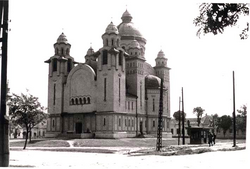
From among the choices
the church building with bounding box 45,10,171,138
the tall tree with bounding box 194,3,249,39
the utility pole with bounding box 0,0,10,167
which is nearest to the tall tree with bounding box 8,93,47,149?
the church building with bounding box 45,10,171,138

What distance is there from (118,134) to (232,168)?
93.8 feet

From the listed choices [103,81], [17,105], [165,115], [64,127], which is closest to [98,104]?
[103,81]

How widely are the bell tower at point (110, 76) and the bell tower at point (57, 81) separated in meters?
5.48


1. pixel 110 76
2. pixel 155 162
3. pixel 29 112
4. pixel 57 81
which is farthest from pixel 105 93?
pixel 155 162

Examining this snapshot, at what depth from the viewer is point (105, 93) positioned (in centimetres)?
3897

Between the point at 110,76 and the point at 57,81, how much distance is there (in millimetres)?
8059

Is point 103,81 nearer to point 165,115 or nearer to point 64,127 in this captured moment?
point 64,127

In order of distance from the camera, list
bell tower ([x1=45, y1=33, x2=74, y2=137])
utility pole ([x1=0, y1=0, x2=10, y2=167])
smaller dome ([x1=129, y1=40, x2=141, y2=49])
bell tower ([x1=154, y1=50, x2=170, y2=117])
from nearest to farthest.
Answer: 1. utility pole ([x1=0, y1=0, x2=10, y2=167])
2. bell tower ([x1=45, y1=33, x2=74, y2=137])
3. smaller dome ([x1=129, y1=40, x2=141, y2=49])
4. bell tower ([x1=154, y1=50, x2=170, y2=117])

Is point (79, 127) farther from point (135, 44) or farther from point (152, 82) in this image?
point (135, 44)

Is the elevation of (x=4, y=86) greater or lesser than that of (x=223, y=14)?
lesser

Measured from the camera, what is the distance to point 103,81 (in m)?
39.1

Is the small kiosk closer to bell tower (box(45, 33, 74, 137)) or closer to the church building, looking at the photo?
the church building

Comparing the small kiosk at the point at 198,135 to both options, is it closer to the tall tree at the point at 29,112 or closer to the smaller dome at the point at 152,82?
the tall tree at the point at 29,112

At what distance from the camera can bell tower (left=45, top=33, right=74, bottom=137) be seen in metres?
42.7
